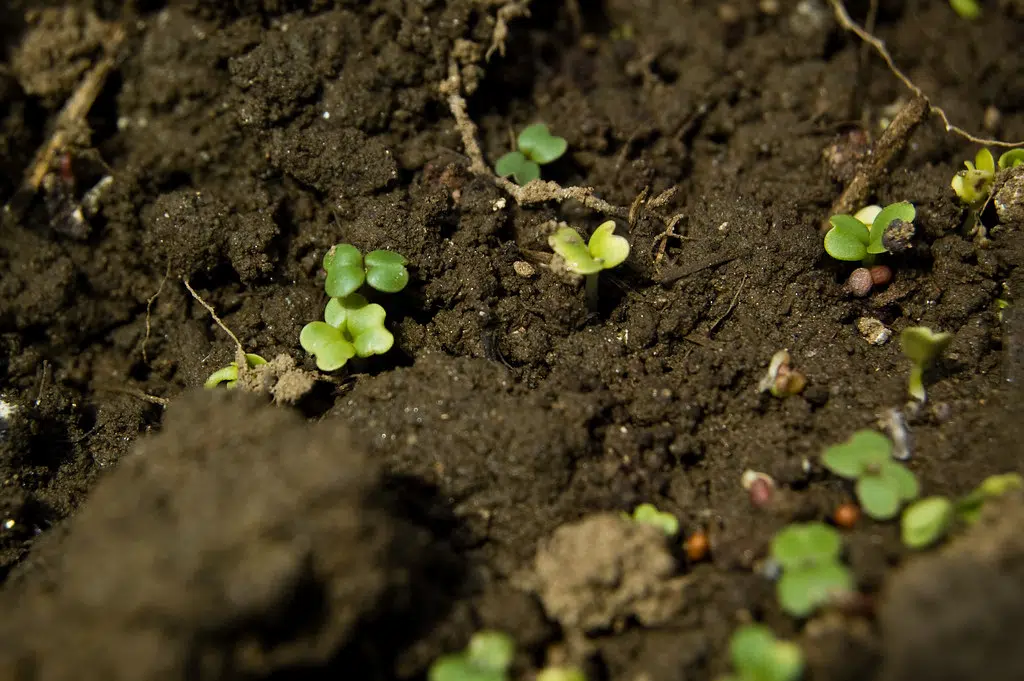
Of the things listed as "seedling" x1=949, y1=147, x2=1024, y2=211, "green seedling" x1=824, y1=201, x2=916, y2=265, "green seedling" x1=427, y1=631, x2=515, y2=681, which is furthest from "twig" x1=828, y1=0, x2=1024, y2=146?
"green seedling" x1=427, y1=631, x2=515, y2=681

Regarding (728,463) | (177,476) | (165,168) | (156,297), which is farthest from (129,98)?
(728,463)

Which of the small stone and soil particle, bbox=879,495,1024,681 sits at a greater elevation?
soil particle, bbox=879,495,1024,681

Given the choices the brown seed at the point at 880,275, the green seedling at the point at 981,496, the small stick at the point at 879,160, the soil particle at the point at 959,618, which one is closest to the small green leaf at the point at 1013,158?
the small stick at the point at 879,160

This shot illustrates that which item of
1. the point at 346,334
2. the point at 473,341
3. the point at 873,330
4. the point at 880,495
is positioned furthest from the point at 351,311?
the point at 873,330

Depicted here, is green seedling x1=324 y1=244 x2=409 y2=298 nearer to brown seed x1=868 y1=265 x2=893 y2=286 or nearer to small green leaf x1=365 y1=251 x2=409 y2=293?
small green leaf x1=365 y1=251 x2=409 y2=293

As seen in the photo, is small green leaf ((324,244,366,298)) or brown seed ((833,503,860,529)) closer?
brown seed ((833,503,860,529))

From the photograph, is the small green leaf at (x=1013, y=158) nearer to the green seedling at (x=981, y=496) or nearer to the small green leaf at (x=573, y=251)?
the green seedling at (x=981, y=496)
